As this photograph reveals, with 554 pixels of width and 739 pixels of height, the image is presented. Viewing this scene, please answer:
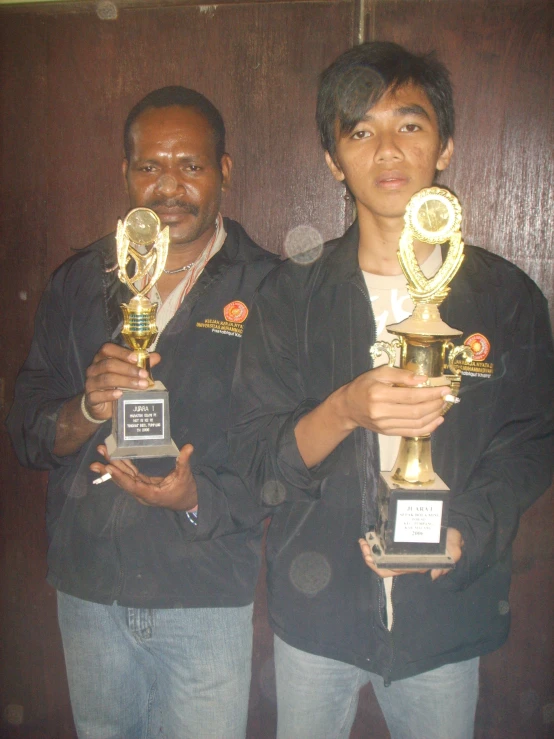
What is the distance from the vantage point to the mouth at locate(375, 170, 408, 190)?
1.20 m

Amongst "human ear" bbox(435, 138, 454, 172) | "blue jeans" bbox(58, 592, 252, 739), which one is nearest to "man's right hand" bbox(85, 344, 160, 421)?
"blue jeans" bbox(58, 592, 252, 739)

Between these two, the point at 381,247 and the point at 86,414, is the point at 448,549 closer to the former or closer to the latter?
the point at 381,247

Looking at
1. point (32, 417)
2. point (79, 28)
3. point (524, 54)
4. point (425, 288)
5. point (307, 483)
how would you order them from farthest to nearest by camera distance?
1. point (79, 28)
2. point (524, 54)
3. point (32, 417)
4. point (307, 483)
5. point (425, 288)

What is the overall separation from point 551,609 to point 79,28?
7.85 ft

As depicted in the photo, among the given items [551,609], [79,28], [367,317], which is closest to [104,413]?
[367,317]

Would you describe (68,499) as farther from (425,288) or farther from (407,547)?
(425,288)

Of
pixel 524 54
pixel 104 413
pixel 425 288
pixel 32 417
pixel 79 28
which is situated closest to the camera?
pixel 425 288

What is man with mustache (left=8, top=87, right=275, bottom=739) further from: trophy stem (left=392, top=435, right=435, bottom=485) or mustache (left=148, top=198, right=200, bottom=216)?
trophy stem (left=392, top=435, right=435, bottom=485)

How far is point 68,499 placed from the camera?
60.2 inches

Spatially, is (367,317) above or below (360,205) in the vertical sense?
below

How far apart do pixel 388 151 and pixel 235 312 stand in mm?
557

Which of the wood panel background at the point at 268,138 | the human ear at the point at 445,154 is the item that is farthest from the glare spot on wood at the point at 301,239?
the human ear at the point at 445,154

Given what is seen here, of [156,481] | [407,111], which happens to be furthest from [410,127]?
[156,481]

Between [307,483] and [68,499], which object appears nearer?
[307,483]
